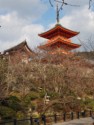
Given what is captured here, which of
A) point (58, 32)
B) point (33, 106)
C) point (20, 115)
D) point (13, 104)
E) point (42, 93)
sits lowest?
point (20, 115)

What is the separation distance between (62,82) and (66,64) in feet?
10.8

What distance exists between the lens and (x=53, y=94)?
122 ft

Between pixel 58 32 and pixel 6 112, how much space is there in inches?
1663

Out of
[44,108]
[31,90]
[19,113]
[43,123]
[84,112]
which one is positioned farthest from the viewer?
[31,90]

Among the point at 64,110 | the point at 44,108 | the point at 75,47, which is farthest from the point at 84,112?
the point at 75,47

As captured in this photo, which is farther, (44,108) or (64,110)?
(64,110)

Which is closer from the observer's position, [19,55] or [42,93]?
[42,93]

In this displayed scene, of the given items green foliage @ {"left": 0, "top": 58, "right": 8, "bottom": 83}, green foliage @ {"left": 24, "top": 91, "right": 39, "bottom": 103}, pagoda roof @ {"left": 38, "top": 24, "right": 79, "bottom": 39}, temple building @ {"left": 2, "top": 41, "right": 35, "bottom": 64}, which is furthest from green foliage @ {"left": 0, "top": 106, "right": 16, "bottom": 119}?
pagoda roof @ {"left": 38, "top": 24, "right": 79, "bottom": 39}

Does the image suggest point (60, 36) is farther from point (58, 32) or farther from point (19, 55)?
point (19, 55)

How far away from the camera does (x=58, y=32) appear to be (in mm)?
67938

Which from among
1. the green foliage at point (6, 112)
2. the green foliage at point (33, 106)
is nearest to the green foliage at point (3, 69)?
the green foliage at point (6, 112)

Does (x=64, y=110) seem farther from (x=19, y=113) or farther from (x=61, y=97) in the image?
(x=19, y=113)

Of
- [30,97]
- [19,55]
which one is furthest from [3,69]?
[19,55]

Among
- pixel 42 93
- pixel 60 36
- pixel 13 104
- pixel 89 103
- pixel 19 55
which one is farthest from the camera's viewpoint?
pixel 60 36
